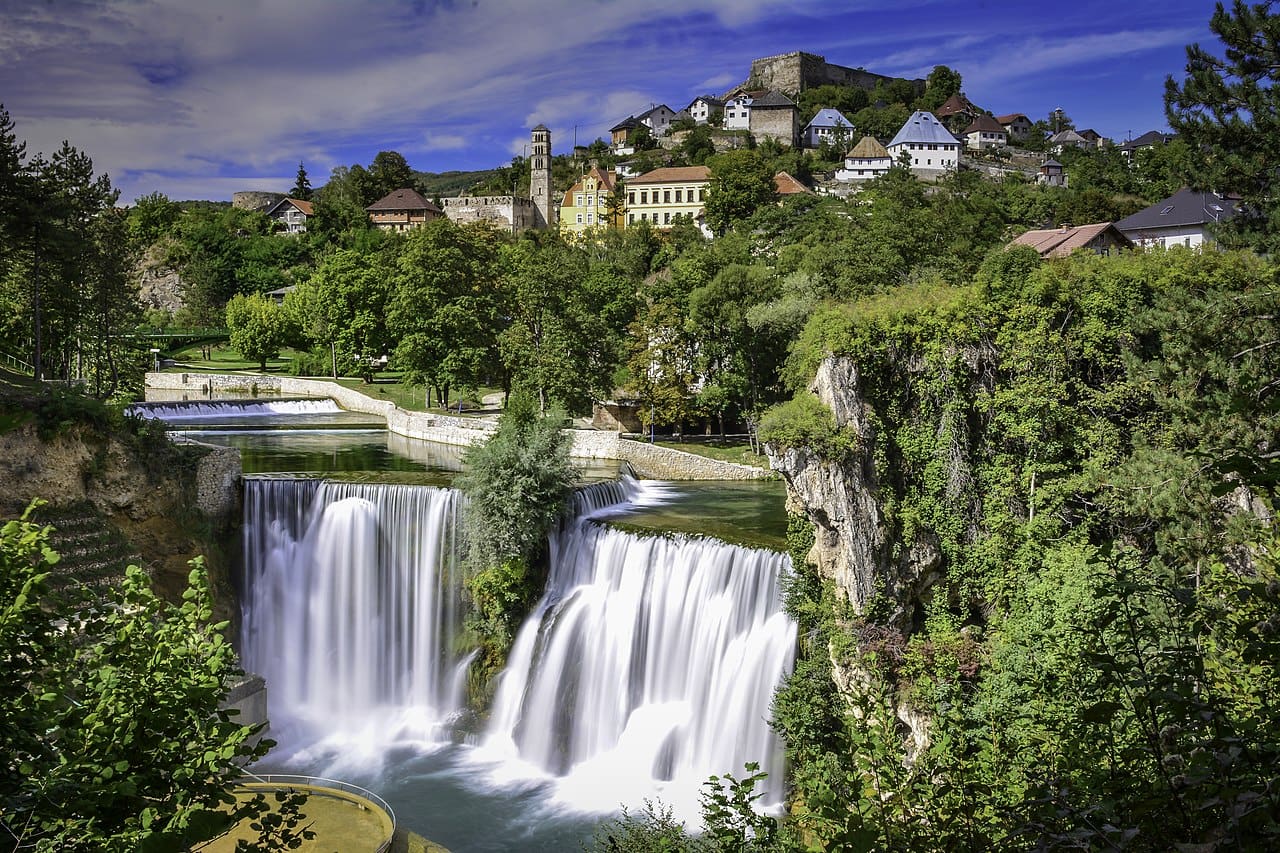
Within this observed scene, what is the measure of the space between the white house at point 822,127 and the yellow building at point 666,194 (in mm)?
26694

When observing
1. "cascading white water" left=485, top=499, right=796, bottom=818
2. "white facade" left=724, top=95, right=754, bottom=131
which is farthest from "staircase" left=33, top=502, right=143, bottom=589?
"white facade" left=724, top=95, right=754, bottom=131

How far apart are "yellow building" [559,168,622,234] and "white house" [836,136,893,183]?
2342 centimetres

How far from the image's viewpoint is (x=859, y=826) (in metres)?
4.36

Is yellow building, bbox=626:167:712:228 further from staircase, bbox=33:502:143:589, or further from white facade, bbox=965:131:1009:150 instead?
staircase, bbox=33:502:143:589

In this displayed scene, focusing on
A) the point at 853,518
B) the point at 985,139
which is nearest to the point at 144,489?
the point at 853,518

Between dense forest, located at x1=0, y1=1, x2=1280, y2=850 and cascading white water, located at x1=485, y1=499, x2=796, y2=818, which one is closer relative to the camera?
dense forest, located at x1=0, y1=1, x2=1280, y2=850

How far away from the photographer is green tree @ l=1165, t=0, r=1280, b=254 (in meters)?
14.2

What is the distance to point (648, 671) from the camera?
2016cm

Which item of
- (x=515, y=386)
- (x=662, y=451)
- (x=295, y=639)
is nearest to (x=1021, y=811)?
(x=295, y=639)

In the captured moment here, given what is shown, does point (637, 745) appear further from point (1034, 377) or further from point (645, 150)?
point (645, 150)

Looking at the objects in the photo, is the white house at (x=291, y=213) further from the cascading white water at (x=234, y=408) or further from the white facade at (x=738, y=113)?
the cascading white water at (x=234, y=408)

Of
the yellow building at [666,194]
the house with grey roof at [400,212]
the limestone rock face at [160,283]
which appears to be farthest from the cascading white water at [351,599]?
the house with grey roof at [400,212]

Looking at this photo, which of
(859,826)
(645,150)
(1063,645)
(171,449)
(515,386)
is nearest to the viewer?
(859,826)

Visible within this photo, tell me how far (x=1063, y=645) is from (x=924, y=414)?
572 centimetres
